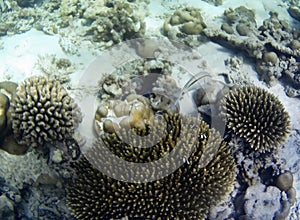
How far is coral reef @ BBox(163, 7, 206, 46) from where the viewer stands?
6.59 metres

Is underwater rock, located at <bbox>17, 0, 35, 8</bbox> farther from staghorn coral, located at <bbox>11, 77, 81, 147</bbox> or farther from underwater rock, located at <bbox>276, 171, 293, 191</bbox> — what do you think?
underwater rock, located at <bbox>276, 171, 293, 191</bbox>

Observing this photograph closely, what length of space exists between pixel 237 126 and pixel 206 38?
9.12ft

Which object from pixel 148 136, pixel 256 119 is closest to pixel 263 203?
pixel 256 119

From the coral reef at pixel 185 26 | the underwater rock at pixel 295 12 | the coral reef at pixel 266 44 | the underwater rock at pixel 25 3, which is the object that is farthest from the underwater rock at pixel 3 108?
the underwater rock at pixel 295 12

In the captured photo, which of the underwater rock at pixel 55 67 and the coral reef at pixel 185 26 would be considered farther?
the coral reef at pixel 185 26

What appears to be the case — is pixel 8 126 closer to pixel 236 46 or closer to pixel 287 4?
pixel 236 46

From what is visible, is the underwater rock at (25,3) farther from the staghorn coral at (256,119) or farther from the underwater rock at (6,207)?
the staghorn coral at (256,119)

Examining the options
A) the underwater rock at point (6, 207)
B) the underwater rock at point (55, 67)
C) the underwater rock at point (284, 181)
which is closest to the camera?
the underwater rock at point (284, 181)

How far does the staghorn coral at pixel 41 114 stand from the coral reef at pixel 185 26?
122 inches

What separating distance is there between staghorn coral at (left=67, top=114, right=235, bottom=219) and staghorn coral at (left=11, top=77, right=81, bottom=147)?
600mm

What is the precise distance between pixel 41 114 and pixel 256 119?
330 centimetres

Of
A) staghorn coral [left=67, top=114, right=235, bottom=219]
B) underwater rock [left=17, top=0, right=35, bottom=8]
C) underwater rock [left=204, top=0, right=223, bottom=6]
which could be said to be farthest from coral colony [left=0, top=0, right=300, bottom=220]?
underwater rock [left=17, top=0, right=35, bottom=8]

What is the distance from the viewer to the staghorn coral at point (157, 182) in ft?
12.8

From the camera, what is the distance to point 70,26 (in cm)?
678
